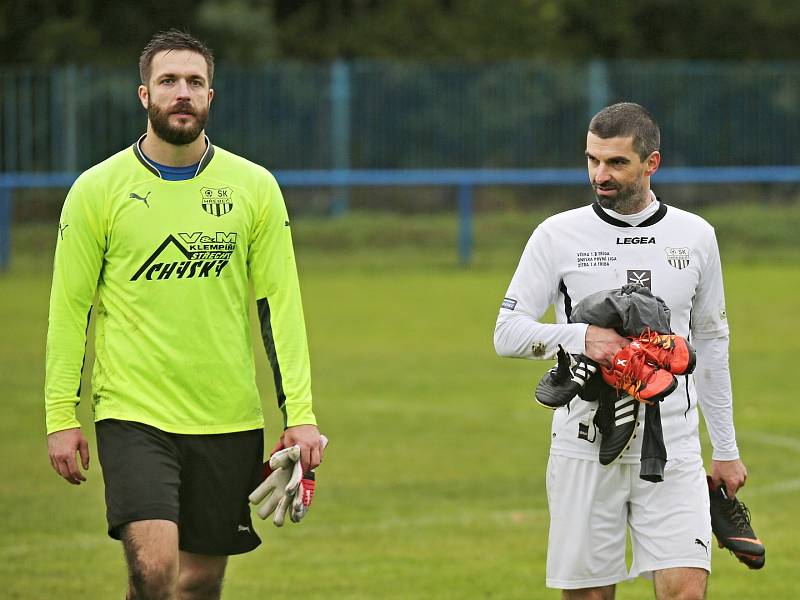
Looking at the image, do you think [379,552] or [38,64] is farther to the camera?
[38,64]

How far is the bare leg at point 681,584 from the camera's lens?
582cm

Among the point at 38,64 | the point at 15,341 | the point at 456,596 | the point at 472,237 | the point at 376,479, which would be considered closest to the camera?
the point at 456,596

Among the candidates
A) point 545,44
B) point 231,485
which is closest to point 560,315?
point 231,485

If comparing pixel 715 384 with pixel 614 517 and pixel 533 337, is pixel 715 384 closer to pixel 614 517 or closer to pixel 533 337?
pixel 614 517

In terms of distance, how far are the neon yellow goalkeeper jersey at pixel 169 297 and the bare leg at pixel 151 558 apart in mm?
413

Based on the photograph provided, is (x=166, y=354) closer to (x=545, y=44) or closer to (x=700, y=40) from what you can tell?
(x=545, y=44)

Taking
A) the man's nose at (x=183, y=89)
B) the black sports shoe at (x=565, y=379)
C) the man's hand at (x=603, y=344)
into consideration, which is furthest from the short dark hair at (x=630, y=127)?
the man's nose at (x=183, y=89)

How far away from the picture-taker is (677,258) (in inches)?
237

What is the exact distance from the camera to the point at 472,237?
30.5 meters

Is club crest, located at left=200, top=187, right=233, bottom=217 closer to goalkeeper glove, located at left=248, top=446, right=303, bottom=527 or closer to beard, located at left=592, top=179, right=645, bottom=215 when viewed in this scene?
goalkeeper glove, located at left=248, top=446, right=303, bottom=527

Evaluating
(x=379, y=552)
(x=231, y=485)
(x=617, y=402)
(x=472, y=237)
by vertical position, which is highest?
(x=617, y=402)

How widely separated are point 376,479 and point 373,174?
1963cm

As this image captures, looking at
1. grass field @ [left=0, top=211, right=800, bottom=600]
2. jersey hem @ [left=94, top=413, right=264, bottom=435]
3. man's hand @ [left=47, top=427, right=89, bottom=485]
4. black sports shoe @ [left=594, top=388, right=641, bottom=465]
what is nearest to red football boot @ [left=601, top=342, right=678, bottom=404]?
black sports shoe @ [left=594, top=388, right=641, bottom=465]

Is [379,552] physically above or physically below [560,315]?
below
